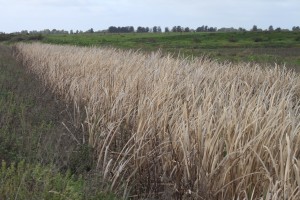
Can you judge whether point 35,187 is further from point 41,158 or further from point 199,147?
point 199,147

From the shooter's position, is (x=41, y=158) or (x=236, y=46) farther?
(x=236, y=46)

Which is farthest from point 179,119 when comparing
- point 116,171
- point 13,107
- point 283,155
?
point 13,107

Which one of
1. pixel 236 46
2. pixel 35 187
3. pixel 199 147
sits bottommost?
pixel 236 46

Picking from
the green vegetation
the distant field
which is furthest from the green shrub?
the distant field

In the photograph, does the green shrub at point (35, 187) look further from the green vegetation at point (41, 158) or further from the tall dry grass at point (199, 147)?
the tall dry grass at point (199, 147)

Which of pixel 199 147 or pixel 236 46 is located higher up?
pixel 199 147

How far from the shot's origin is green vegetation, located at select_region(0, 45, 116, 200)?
10.5 ft

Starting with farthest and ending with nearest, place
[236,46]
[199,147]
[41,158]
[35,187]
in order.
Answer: [236,46]
[41,158]
[199,147]
[35,187]

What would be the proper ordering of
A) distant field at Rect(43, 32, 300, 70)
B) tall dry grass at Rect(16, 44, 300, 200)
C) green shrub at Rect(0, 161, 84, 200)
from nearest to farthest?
green shrub at Rect(0, 161, 84, 200) → tall dry grass at Rect(16, 44, 300, 200) → distant field at Rect(43, 32, 300, 70)

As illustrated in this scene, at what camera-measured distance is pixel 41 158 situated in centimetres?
420

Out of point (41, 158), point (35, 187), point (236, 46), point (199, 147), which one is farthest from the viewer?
point (236, 46)

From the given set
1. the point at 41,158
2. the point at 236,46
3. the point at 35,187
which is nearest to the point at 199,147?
the point at 35,187

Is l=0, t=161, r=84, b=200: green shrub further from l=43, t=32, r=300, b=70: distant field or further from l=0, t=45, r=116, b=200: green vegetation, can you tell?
l=43, t=32, r=300, b=70: distant field

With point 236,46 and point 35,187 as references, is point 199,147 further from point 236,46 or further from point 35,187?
point 236,46
